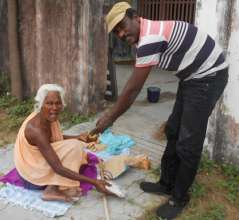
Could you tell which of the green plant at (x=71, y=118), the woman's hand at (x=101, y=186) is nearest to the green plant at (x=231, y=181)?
the woman's hand at (x=101, y=186)

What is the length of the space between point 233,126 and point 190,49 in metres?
1.37

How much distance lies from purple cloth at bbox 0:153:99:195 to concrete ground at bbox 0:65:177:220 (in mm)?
88

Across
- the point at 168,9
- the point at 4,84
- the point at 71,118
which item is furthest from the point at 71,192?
the point at 168,9

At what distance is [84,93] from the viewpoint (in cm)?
572

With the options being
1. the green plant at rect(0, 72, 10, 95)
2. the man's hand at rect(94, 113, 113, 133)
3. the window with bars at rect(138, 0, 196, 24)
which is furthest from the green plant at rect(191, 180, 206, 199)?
the window with bars at rect(138, 0, 196, 24)

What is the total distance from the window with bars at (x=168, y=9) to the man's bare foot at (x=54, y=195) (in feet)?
20.6

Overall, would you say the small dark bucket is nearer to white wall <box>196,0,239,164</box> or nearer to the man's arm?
white wall <box>196,0,239,164</box>

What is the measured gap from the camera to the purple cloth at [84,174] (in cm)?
385

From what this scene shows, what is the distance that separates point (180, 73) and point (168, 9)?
21.3ft

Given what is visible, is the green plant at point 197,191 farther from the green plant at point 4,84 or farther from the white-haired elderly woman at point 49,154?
the green plant at point 4,84

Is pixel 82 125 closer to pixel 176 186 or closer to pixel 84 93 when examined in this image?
pixel 84 93

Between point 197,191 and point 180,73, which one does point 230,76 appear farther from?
point 197,191

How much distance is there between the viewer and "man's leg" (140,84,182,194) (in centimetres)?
349

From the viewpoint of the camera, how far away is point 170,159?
3.68 metres
